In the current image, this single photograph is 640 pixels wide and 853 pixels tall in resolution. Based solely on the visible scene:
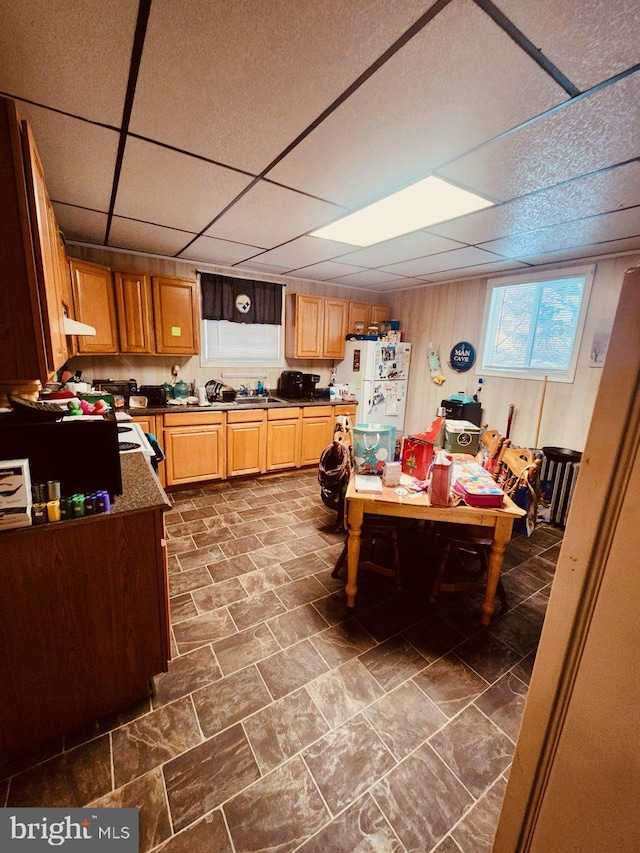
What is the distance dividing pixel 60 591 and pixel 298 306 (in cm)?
394

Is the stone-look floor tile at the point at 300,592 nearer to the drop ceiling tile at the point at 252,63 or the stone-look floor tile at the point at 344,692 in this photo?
the stone-look floor tile at the point at 344,692

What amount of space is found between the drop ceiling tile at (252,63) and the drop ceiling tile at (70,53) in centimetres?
7

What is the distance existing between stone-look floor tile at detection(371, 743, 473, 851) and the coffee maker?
385cm

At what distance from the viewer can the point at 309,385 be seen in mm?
4762

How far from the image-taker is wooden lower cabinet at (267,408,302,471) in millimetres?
4348

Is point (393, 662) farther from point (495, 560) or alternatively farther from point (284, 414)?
point (284, 414)

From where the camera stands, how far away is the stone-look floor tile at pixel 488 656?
6.12 feet

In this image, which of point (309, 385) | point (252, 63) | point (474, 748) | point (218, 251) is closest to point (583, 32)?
point (252, 63)

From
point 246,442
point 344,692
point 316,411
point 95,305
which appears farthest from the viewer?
point 316,411

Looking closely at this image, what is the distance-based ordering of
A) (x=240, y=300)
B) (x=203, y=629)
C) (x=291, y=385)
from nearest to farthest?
1. (x=203, y=629)
2. (x=240, y=300)
3. (x=291, y=385)

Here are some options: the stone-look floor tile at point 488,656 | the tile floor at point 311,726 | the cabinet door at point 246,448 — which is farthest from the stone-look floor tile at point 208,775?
the cabinet door at point 246,448

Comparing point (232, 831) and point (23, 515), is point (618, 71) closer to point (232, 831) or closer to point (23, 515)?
point (23, 515)

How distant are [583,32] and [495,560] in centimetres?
224

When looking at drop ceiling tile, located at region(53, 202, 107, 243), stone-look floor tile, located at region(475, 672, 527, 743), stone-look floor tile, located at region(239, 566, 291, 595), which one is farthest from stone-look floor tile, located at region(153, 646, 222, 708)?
drop ceiling tile, located at region(53, 202, 107, 243)
